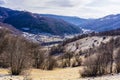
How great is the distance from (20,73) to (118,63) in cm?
1487

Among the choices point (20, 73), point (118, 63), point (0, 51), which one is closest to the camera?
point (20, 73)

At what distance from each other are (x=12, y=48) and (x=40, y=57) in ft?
123

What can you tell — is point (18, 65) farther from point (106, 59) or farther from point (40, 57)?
point (40, 57)

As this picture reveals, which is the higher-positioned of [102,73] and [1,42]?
[1,42]

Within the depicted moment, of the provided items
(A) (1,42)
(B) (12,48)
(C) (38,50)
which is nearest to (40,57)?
(C) (38,50)

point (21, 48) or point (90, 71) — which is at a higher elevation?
point (21, 48)

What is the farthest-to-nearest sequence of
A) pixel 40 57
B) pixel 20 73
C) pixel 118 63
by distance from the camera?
pixel 40 57
pixel 118 63
pixel 20 73

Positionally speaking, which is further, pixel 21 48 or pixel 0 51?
pixel 0 51

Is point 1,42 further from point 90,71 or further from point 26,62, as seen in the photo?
point 90,71

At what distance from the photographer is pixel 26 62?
144ft

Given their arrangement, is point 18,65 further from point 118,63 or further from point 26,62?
point 118,63

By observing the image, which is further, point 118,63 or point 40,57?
point 40,57

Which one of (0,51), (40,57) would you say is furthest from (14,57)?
(40,57)

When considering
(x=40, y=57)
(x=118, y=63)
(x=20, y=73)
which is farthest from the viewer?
(x=40, y=57)
